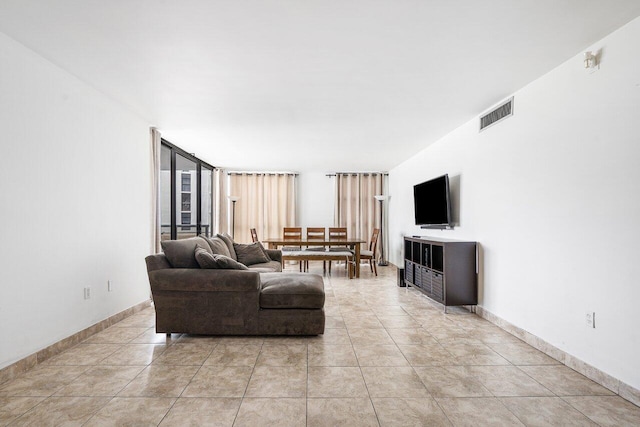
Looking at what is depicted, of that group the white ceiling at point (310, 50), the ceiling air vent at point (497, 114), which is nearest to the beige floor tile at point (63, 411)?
the white ceiling at point (310, 50)

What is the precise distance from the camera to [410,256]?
557 centimetres

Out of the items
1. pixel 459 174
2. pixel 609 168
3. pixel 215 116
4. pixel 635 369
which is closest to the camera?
pixel 635 369

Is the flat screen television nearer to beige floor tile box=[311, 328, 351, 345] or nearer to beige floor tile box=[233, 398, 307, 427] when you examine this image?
beige floor tile box=[311, 328, 351, 345]

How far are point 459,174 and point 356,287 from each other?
8.02ft

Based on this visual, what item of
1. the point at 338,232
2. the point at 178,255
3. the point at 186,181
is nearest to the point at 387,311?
the point at 178,255

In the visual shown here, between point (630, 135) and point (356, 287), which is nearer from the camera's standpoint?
point (630, 135)

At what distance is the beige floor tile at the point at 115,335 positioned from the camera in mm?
3207

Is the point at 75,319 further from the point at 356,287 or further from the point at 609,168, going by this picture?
the point at 609,168

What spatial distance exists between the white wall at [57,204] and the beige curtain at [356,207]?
5457 millimetres

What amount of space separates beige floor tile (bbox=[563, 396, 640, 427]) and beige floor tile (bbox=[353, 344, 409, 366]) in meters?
1.08

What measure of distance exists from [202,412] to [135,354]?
49.3 inches

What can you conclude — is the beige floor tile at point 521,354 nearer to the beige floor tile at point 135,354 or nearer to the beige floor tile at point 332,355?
the beige floor tile at point 332,355

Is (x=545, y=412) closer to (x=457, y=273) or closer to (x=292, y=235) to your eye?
(x=457, y=273)

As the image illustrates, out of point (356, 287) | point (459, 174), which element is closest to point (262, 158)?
point (356, 287)
